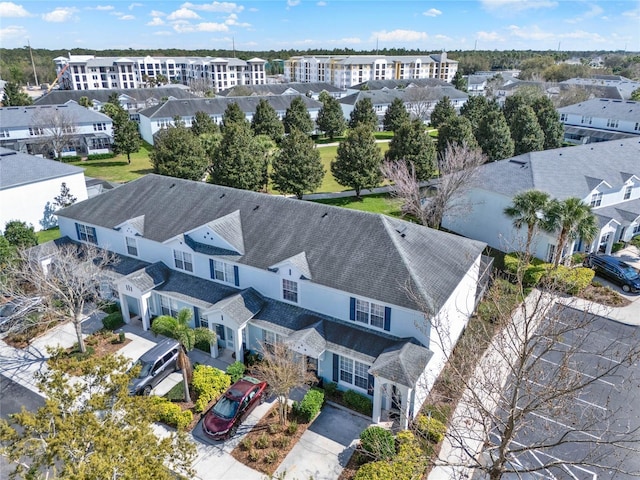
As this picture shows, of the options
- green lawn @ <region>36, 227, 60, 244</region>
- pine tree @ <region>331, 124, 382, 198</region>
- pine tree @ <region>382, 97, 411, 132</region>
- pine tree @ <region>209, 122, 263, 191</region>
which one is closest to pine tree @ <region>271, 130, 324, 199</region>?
pine tree @ <region>209, 122, 263, 191</region>

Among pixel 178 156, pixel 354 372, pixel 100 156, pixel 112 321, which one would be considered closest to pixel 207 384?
pixel 354 372

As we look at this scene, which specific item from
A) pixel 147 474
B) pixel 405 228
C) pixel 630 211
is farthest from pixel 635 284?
pixel 147 474

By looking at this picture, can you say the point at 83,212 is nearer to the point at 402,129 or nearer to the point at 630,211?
the point at 402,129

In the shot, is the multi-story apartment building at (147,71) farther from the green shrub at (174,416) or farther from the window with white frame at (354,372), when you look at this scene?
the green shrub at (174,416)

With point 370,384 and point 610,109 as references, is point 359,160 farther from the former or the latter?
point 610,109

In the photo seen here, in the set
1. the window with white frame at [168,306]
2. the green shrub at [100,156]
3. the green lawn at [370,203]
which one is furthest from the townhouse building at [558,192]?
the green shrub at [100,156]
